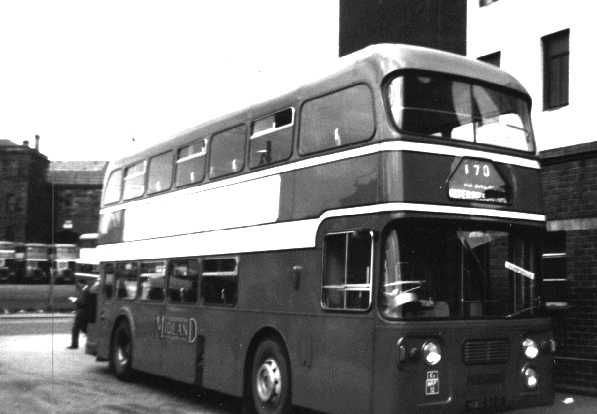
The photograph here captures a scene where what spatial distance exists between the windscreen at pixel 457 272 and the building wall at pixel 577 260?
4380mm

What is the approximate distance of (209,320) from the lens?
11281mm

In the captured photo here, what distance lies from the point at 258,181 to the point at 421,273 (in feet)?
10.1

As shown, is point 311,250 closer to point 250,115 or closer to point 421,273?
point 421,273

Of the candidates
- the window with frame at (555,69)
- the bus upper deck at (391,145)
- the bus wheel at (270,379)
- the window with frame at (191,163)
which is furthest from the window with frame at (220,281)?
the window with frame at (555,69)

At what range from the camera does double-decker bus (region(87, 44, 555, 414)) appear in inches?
312

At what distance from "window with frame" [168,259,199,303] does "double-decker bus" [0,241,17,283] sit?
4316cm

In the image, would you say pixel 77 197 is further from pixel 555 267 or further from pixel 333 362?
pixel 333 362

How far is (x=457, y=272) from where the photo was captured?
26.8 ft

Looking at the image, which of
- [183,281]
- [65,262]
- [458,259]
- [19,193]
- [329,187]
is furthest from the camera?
[19,193]

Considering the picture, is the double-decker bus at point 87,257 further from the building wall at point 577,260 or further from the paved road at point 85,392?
the building wall at point 577,260

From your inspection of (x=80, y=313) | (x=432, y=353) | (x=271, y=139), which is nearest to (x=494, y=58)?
(x=271, y=139)

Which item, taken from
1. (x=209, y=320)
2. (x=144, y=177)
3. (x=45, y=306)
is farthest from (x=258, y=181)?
(x=45, y=306)

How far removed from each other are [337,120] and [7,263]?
4878cm

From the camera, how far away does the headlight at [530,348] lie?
28.1 ft
